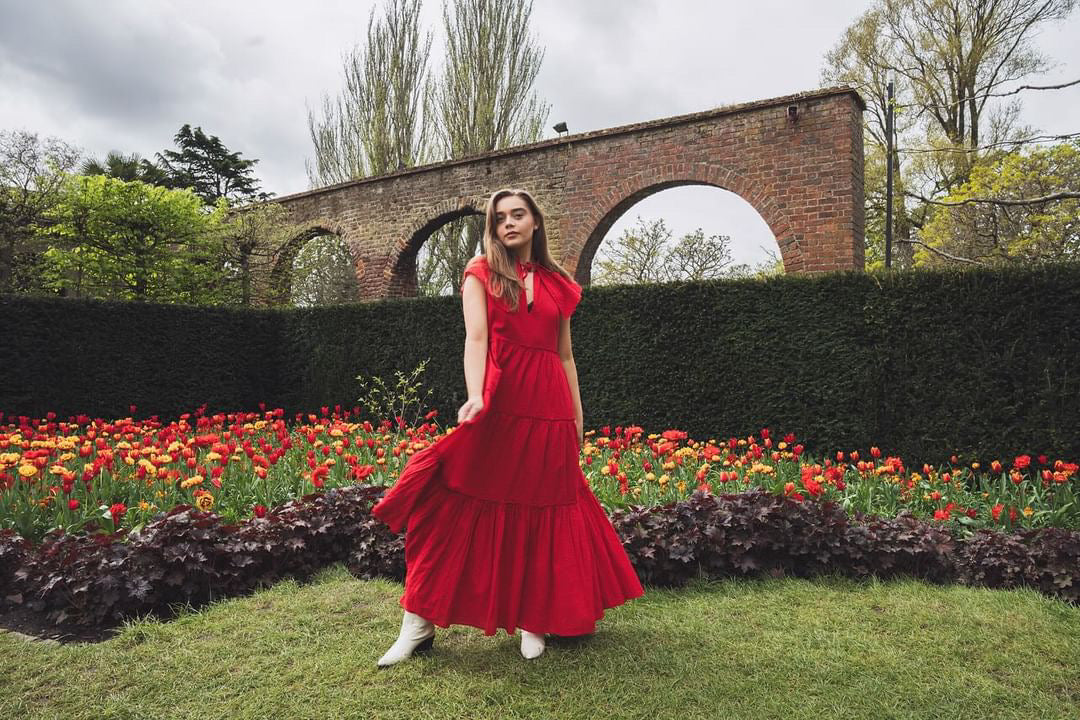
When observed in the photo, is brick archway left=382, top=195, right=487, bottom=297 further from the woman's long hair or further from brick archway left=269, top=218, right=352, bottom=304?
the woman's long hair

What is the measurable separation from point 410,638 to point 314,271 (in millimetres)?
16061

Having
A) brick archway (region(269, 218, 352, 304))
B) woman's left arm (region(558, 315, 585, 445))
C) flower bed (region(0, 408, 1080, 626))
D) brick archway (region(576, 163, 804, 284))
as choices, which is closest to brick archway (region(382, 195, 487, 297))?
brick archway (region(269, 218, 352, 304))

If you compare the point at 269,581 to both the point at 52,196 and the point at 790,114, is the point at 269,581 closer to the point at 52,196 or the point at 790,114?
the point at 790,114

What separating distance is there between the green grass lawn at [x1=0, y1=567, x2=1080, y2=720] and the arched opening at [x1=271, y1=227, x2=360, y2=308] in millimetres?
12296

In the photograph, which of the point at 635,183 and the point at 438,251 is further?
the point at 438,251

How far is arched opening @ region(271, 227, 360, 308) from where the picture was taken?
15062mm

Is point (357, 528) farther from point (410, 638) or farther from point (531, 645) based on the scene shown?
point (531, 645)

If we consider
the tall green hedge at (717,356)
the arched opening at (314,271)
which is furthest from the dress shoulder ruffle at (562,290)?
the arched opening at (314,271)

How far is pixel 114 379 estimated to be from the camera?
881 cm

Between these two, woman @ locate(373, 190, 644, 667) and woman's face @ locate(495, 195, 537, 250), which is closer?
woman @ locate(373, 190, 644, 667)

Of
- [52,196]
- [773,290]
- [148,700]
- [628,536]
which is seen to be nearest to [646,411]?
[773,290]

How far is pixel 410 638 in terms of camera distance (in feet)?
8.63

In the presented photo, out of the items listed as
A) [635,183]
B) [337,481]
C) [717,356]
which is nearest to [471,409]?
[337,481]

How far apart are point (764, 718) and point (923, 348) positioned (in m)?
4.86
